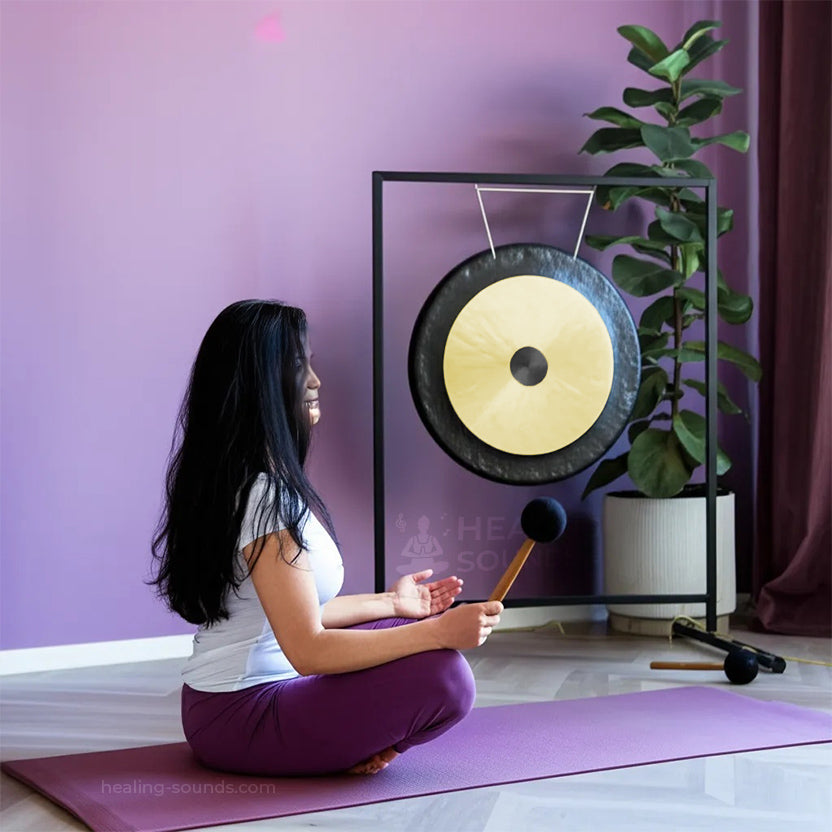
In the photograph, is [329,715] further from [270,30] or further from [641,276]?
[270,30]

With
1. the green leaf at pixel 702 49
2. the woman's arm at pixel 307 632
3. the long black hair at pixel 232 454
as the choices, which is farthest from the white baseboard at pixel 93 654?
the green leaf at pixel 702 49

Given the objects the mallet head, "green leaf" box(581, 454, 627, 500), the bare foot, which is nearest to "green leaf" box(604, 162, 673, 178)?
"green leaf" box(581, 454, 627, 500)

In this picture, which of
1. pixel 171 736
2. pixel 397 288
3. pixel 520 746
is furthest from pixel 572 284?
pixel 171 736

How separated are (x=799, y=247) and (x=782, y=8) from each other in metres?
0.64

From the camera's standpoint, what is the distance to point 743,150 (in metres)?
3.03

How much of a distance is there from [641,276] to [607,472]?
50 centimetres

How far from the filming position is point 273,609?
5.39ft

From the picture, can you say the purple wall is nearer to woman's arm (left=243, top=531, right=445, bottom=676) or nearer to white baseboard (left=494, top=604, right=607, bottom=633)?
white baseboard (left=494, top=604, right=607, bottom=633)

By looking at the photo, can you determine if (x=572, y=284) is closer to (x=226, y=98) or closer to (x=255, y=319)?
(x=226, y=98)

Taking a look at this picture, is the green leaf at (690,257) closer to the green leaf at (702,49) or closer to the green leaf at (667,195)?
the green leaf at (667,195)

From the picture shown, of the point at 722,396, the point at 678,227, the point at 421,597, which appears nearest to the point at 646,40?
the point at 678,227

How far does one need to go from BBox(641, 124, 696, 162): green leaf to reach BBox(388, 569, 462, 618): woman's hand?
1.33 metres

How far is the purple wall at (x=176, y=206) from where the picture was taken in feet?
8.92

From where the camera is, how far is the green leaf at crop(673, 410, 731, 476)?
116 inches
